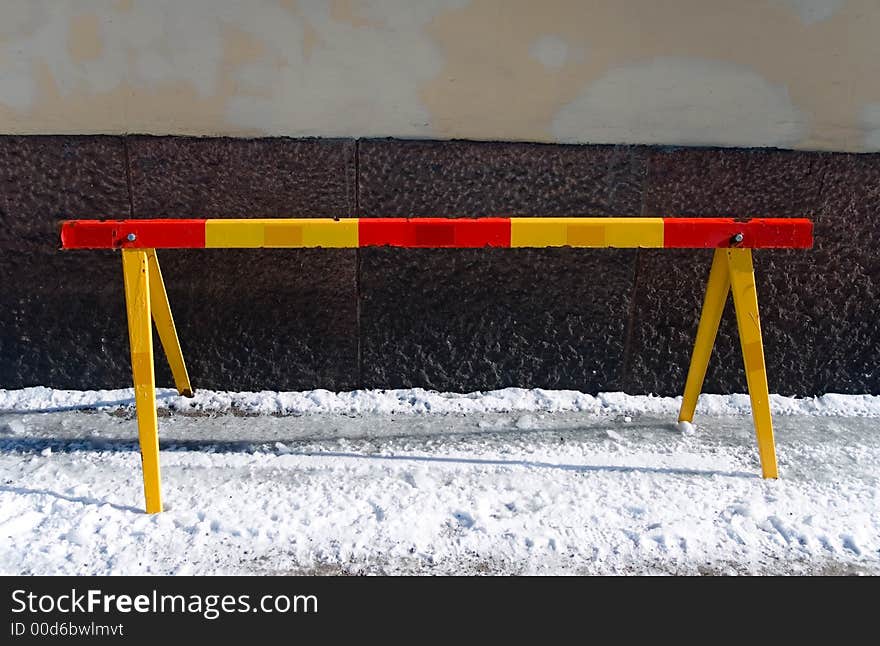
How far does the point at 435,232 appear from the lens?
9.04 ft

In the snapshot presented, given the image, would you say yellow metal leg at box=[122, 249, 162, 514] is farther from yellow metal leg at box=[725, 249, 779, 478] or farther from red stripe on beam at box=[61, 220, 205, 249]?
yellow metal leg at box=[725, 249, 779, 478]

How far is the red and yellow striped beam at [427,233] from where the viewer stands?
2.70m

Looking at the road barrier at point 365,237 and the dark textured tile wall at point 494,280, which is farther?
the dark textured tile wall at point 494,280

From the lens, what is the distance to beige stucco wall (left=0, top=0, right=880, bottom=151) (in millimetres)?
3418

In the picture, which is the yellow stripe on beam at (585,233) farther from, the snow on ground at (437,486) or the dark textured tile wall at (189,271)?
the dark textured tile wall at (189,271)

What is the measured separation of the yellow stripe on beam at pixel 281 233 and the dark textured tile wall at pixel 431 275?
0.85 m

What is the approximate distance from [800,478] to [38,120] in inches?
138

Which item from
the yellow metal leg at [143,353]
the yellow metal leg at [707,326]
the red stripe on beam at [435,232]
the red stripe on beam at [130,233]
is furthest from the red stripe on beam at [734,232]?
the yellow metal leg at [143,353]

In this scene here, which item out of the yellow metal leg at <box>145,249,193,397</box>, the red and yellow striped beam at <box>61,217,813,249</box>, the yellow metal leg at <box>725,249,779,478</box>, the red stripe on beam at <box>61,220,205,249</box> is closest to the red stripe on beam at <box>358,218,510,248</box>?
the red and yellow striped beam at <box>61,217,813,249</box>

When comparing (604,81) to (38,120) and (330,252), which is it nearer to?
(330,252)

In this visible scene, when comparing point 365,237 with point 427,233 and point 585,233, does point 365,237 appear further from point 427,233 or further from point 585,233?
point 585,233

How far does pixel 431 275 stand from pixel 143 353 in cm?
142

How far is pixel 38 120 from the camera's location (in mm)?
3486

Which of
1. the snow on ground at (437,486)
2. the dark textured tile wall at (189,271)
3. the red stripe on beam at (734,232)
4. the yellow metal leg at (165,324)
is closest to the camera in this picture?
the snow on ground at (437,486)
